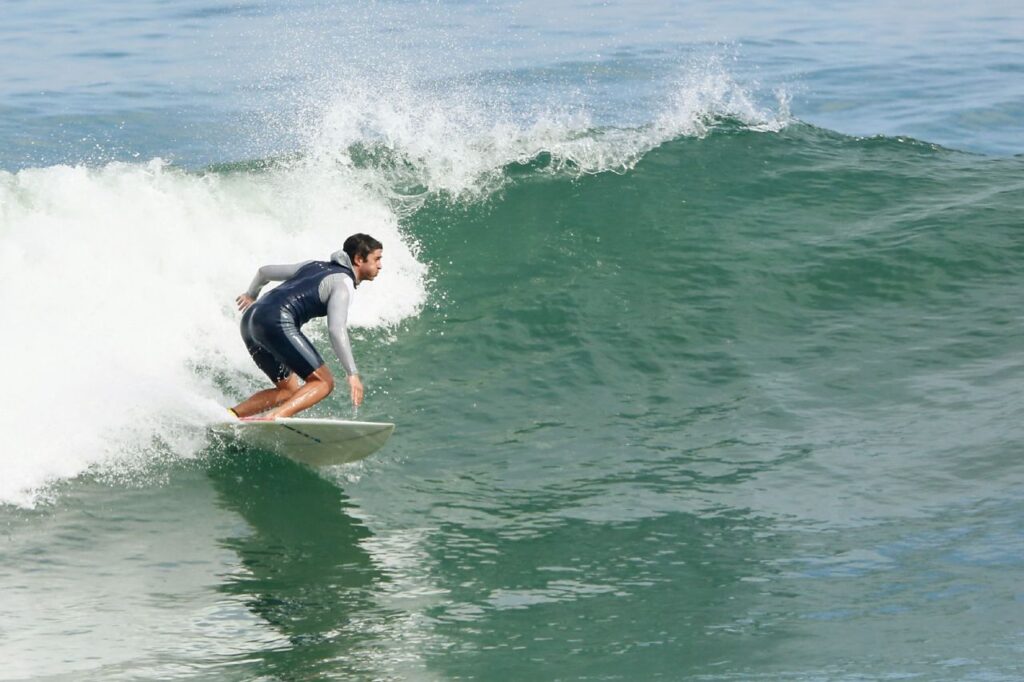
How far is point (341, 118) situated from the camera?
50.5 ft

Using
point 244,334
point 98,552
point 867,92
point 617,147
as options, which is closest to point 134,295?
point 244,334

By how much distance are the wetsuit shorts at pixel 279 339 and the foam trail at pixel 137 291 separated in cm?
65

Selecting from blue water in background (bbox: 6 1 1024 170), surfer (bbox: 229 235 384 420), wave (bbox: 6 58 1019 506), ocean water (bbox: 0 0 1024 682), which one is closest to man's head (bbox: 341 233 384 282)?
surfer (bbox: 229 235 384 420)

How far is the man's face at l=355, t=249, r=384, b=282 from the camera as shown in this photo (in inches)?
344

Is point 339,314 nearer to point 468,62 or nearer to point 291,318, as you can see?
point 291,318

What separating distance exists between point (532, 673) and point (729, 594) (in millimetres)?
1454

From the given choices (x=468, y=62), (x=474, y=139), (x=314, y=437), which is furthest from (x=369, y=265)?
(x=468, y=62)

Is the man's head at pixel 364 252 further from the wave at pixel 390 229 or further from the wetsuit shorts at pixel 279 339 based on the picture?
the wave at pixel 390 229

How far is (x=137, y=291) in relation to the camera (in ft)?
37.6

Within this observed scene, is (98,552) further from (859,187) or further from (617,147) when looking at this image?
(859,187)

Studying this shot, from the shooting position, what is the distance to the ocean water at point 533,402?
273 inches

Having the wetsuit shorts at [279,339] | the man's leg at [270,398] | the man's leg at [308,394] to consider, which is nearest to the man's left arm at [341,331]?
the wetsuit shorts at [279,339]

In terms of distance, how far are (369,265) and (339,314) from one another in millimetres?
421

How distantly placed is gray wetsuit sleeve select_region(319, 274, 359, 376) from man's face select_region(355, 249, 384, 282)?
0.36 ft
